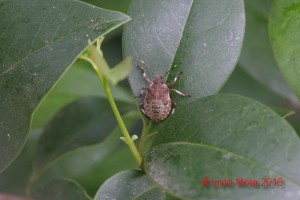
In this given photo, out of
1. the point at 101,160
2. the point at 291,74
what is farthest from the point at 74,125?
the point at 291,74

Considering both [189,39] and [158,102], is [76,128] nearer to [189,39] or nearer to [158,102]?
[158,102]

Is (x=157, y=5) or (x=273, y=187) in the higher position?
(x=157, y=5)

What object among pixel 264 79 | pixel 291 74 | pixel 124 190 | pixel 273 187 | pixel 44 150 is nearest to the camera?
pixel 273 187

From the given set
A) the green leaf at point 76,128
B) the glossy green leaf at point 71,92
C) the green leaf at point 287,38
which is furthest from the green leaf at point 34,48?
the glossy green leaf at point 71,92

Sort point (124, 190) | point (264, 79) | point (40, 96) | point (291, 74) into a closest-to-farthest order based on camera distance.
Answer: point (40, 96)
point (124, 190)
point (291, 74)
point (264, 79)

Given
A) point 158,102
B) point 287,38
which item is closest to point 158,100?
point 158,102

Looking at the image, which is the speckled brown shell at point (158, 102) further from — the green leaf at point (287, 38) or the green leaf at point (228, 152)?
the green leaf at point (287, 38)

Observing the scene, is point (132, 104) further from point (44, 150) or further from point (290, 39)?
point (290, 39)
